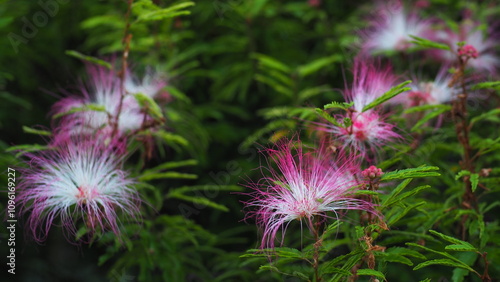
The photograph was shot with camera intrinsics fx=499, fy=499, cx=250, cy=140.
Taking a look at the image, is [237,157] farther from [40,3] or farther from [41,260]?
[40,3]

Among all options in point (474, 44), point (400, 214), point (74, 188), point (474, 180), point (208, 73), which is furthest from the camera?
point (208, 73)

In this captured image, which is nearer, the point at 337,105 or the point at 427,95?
the point at 337,105

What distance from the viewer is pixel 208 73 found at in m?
3.61

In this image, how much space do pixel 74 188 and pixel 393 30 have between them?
2.43 m

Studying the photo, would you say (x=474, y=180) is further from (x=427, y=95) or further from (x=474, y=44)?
(x=474, y=44)

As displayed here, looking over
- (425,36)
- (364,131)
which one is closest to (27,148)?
(364,131)

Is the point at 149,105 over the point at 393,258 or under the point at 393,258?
over

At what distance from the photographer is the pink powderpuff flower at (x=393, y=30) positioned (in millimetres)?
3479

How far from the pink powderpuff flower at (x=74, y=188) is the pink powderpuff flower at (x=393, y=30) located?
1.99m

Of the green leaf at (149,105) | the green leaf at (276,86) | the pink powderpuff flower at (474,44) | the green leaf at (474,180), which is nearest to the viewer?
the green leaf at (474,180)

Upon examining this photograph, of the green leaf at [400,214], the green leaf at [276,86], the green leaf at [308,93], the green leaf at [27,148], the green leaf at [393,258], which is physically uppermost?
the green leaf at [276,86]

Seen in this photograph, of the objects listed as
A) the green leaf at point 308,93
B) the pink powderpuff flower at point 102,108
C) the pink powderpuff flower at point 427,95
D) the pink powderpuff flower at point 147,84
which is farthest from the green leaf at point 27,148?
the pink powderpuff flower at point 427,95

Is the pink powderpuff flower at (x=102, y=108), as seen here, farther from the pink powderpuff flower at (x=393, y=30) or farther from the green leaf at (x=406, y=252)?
the pink powderpuff flower at (x=393, y=30)

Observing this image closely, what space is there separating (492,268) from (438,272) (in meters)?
0.42
